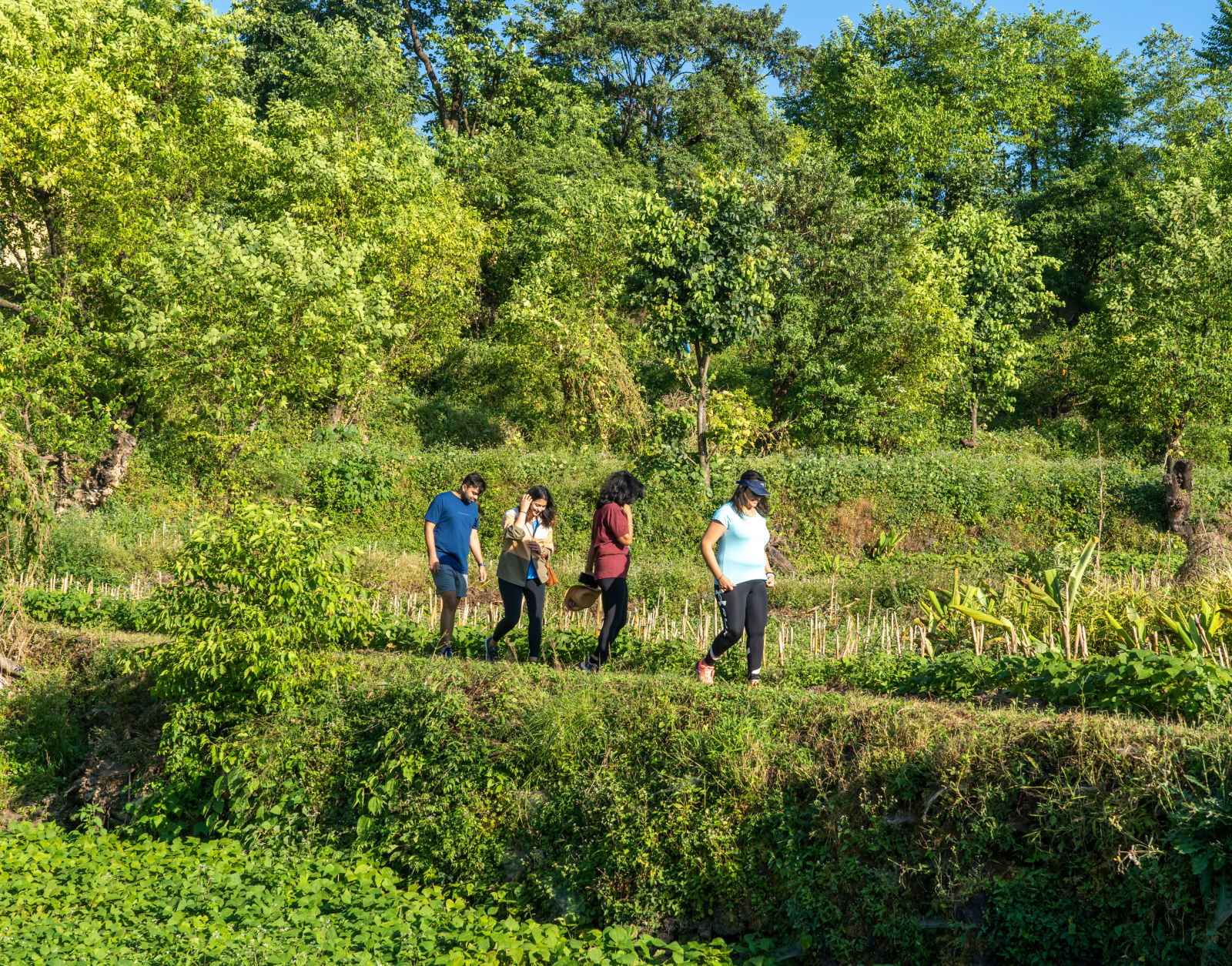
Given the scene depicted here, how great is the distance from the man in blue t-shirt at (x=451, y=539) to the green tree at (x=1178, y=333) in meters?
17.6

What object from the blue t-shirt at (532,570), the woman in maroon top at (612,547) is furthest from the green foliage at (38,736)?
the woman in maroon top at (612,547)

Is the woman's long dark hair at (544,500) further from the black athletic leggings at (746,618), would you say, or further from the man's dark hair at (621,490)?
the black athletic leggings at (746,618)

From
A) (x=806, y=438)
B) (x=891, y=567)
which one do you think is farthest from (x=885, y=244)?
(x=891, y=567)

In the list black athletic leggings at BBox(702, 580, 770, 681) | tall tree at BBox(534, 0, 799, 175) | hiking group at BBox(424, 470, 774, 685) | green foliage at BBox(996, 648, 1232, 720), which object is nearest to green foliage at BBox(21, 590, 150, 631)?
hiking group at BBox(424, 470, 774, 685)

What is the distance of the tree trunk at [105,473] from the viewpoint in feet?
65.6

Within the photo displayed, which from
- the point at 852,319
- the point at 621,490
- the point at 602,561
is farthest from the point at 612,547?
the point at 852,319

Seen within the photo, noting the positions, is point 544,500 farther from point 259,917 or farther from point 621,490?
point 259,917

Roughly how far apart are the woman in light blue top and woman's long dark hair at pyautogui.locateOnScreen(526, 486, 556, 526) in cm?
161

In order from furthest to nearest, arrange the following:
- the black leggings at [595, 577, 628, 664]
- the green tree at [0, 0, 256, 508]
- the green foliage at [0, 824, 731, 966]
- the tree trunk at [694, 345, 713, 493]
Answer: the green tree at [0, 0, 256, 508] < the tree trunk at [694, 345, 713, 493] < the black leggings at [595, 577, 628, 664] < the green foliage at [0, 824, 731, 966]

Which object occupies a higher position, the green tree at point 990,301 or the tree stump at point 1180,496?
the green tree at point 990,301

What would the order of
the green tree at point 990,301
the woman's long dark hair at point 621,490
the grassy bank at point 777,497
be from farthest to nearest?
the green tree at point 990,301 → the grassy bank at point 777,497 → the woman's long dark hair at point 621,490

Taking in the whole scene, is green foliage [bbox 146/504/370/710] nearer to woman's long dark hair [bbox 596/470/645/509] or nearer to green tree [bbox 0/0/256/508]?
woman's long dark hair [bbox 596/470/645/509]

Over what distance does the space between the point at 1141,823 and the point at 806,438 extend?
61.3 feet

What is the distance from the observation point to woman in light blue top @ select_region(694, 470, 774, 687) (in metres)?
7.89
